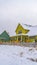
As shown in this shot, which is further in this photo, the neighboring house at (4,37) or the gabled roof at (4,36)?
the gabled roof at (4,36)

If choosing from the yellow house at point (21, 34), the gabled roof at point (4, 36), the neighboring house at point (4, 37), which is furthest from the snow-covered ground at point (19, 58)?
the gabled roof at point (4, 36)

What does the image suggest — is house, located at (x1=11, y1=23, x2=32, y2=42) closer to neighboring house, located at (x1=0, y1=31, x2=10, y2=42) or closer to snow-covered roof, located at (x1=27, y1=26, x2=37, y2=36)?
snow-covered roof, located at (x1=27, y1=26, x2=37, y2=36)

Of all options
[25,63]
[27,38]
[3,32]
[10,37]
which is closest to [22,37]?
[27,38]

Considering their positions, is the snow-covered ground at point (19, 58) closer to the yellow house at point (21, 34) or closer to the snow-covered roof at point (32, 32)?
the snow-covered roof at point (32, 32)

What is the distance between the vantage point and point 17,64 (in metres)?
12.6

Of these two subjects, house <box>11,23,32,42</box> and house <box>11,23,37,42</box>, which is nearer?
house <box>11,23,37,42</box>

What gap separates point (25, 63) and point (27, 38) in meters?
30.3

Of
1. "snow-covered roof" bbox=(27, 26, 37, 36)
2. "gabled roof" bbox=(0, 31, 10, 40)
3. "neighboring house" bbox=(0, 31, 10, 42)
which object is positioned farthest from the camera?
"gabled roof" bbox=(0, 31, 10, 40)

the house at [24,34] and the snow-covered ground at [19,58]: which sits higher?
the house at [24,34]

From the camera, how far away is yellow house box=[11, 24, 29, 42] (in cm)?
4328

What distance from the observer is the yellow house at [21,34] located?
142 ft

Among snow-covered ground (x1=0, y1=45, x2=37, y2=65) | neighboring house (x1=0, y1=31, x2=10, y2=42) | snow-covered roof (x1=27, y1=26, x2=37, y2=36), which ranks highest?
snow-covered roof (x1=27, y1=26, x2=37, y2=36)

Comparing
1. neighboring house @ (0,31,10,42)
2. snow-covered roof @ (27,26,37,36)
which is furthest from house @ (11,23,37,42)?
neighboring house @ (0,31,10,42)

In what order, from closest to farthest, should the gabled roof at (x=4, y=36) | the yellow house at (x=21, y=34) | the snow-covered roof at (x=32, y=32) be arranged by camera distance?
1. the snow-covered roof at (x=32, y=32)
2. the yellow house at (x=21, y=34)
3. the gabled roof at (x=4, y=36)
